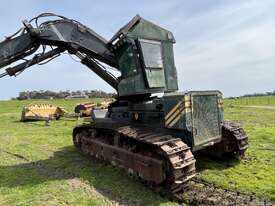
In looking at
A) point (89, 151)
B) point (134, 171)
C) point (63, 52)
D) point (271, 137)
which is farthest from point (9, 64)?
point (271, 137)

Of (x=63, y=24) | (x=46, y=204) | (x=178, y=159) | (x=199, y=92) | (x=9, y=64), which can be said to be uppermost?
(x=63, y=24)

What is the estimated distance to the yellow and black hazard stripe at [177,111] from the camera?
28.0 ft

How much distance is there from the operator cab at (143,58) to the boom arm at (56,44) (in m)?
0.59

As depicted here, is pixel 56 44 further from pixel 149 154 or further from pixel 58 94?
pixel 58 94

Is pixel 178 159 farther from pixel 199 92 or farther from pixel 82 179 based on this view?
pixel 82 179

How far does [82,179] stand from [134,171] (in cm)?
122

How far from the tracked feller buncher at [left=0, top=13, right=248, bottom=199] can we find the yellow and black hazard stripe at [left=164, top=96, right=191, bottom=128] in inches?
0.8

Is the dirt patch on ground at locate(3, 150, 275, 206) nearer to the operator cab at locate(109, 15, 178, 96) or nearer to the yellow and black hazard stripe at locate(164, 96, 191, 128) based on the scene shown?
the yellow and black hazard stripe at locate(164, 96, 191, 128)

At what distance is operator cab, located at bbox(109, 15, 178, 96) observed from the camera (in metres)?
9.80

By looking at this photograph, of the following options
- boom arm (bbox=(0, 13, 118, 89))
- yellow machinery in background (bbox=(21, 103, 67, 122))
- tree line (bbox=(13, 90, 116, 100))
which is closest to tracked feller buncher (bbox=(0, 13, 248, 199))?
boom arm (bbox=(0, 13, 118, 89))

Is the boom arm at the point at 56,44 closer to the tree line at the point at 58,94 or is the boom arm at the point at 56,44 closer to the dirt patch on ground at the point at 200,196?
the dirt patch on ground at the point at 200,196

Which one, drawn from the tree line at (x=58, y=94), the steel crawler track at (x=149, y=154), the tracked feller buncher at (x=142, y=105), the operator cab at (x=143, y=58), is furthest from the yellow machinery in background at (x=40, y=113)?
the tree line at (x=58, y=94)

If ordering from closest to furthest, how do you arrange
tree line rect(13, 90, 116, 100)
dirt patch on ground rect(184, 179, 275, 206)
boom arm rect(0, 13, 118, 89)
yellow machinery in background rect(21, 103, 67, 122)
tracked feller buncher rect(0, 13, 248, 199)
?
dirt patch on ground rect(184, 179, 275, 206)
tracked feller buncher rect(0, 13, 248, 199)
boom arm rect(0, 13, 118, 89)
yellow machinery in background rect(21, 103, 67, 122)
tree line rect(13, 90, 116, 100)

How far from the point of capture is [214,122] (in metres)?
9.55
